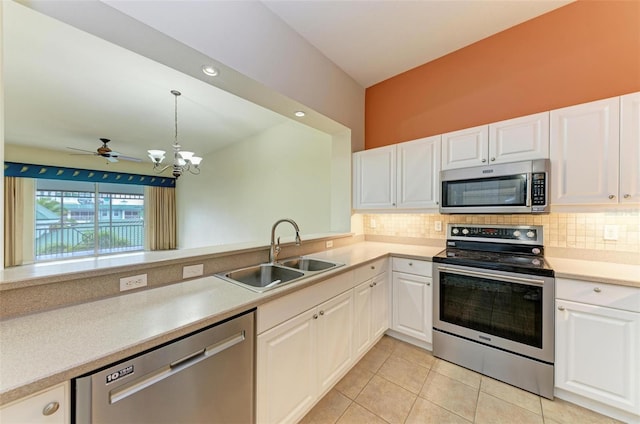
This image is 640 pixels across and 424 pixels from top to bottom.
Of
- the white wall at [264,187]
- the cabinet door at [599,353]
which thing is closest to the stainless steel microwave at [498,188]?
the cabinet door at [599,353]

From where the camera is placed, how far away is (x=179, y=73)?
8.14 ft

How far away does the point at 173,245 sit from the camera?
736 cm

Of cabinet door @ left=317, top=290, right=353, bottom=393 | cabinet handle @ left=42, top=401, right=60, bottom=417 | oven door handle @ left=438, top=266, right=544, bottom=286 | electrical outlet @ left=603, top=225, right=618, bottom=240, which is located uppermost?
electrical outlet @ left=603, top=225, right=618, bottom=240

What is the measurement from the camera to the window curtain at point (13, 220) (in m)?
4.80

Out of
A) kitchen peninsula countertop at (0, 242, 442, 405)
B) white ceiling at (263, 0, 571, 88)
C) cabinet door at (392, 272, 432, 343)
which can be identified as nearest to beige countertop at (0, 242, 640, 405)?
kitchen peninsula countertop at (0, 242, 442, 405)

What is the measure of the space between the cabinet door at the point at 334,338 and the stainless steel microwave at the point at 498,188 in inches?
49.9

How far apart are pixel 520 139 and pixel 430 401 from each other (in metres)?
2.07

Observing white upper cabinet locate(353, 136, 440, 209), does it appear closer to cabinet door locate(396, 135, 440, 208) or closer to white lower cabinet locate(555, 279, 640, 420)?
cabinet door locate(396, 135, 440, 208)

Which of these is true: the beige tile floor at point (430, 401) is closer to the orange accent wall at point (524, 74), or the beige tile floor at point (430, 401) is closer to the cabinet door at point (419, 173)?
the cabinet door at point (419, 173)

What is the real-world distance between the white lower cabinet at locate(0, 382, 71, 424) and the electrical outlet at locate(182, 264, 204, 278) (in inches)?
30.8

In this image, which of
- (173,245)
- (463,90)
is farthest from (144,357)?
(173,245)

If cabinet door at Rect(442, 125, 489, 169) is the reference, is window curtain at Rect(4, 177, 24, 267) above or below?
below

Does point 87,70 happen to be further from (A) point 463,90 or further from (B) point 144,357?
(A) point 463,90

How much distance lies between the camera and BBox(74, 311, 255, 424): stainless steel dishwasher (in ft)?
2.48
